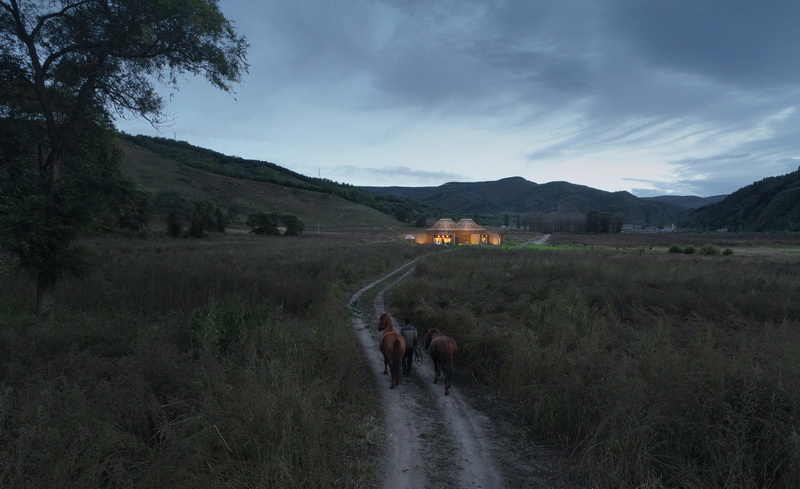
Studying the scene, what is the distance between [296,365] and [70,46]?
8.78 m

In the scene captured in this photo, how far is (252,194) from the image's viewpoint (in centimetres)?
12150

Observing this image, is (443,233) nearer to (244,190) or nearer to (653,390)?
(653,390)

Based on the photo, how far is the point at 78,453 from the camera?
4.03 metres

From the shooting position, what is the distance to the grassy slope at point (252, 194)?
108625mm

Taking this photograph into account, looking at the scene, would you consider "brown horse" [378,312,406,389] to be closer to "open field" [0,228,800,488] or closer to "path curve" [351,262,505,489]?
"path curve" [351,262,505,489]

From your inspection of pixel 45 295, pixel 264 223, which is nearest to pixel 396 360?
pixel 45 295

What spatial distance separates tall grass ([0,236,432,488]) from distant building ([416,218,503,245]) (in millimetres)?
60937

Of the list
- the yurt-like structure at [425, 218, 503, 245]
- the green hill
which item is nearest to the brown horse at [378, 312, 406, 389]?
the yurt-like structure at [425, 218, 503, 245]

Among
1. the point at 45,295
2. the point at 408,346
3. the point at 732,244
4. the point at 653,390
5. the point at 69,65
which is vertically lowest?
the point at 732,244

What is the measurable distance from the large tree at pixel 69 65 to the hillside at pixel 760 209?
123m

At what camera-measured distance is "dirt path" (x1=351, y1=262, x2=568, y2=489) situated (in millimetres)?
4773

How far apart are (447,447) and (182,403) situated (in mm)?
3442

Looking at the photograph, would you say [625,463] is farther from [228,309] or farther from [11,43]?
[11,43]

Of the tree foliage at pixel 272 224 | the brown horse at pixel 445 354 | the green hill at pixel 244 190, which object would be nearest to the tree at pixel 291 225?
the tree foliage at pixel 272 224
